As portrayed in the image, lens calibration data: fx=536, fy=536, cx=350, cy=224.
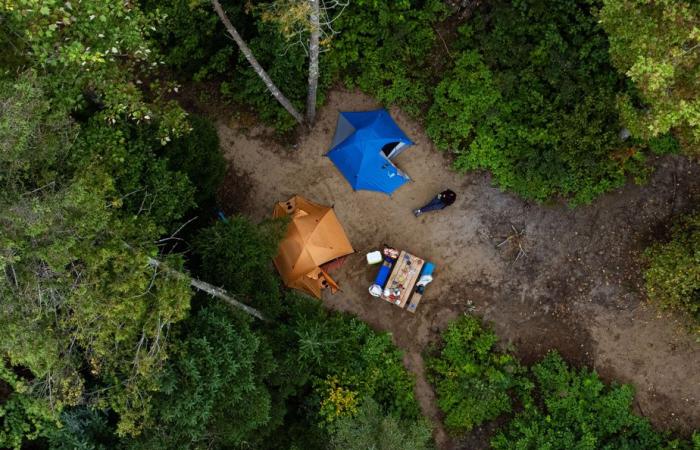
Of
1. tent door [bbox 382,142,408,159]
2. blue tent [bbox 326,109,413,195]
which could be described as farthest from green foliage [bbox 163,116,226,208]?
tent door [bbox 382,142,408,159]

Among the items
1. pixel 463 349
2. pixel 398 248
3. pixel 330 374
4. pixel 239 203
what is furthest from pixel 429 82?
pixel 330 374

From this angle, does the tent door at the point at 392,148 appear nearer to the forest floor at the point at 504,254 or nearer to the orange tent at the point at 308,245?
the forest floor at the point at 504,254

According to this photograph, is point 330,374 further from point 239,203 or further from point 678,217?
point 678,217

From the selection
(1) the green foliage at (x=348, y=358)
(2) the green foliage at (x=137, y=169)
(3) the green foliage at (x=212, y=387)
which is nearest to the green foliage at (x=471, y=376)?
(1) the green foliage at (x=348, y=358)

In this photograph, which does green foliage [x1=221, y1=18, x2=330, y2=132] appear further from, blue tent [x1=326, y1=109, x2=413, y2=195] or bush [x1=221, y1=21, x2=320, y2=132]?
blue tent [x1=326, y1=109, x2=413, y2=195]

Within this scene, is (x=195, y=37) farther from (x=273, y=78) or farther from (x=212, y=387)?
(x=212, y=387)

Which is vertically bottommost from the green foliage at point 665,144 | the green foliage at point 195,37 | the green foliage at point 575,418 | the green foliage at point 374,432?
the green foliage at point 575,418
